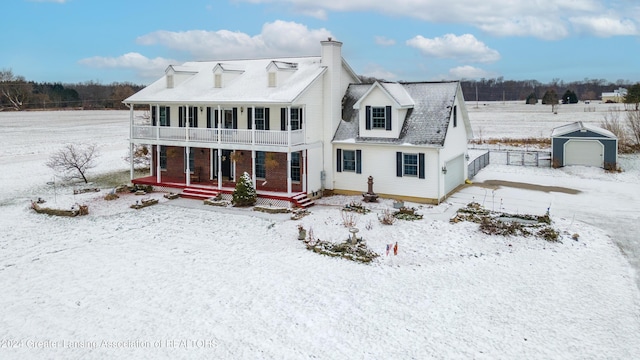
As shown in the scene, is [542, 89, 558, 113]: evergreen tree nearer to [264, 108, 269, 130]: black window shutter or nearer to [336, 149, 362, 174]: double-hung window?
[336, 149, 362, 174]: double-hung window

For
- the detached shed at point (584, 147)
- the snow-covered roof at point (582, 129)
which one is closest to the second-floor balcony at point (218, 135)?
the detached shed at point (584, 147)

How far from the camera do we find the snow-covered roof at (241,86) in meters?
24.2

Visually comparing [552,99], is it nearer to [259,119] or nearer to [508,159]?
[508,159]

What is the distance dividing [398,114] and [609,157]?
55.9 ft

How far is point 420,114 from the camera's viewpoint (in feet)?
80.7

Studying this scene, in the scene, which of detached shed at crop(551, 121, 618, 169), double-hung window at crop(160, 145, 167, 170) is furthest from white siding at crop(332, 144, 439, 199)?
detached shed at crop(551, 121, 618, 169)

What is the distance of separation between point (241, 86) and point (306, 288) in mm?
15293

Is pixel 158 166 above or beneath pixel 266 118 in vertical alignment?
beneath

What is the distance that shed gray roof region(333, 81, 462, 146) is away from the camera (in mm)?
23391

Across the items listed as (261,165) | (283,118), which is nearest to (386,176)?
(283,118)

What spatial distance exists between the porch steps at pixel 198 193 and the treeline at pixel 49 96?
76.5 meters

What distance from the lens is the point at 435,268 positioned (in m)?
15.4

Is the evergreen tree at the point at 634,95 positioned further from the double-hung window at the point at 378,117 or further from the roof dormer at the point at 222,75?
the roof dormer at the point at 222,75

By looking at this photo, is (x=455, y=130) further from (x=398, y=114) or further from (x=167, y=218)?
(x=167, y=218)
